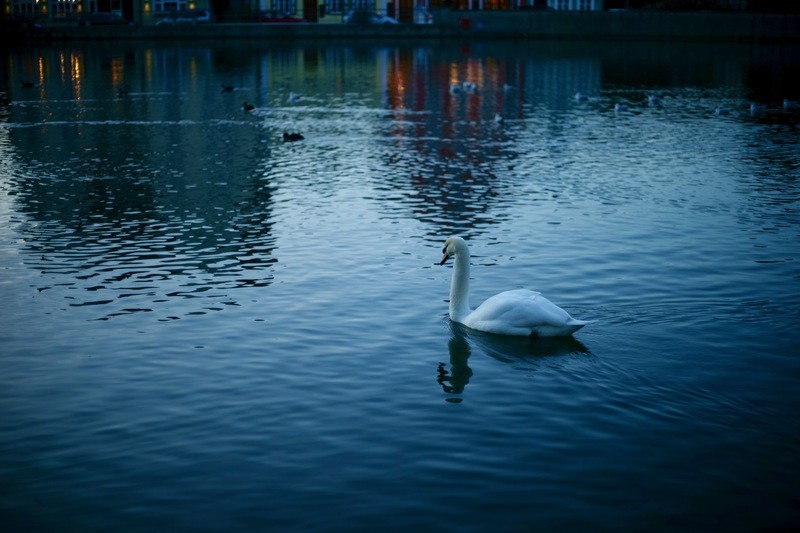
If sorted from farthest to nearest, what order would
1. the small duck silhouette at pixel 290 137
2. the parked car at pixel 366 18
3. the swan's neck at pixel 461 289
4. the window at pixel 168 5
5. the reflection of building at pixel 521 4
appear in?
the window at pixel 168 5 < the reflection of building at pixel 521 4 < the parked car at pixel 366 18 < the small duck silhouette at pixel 290 137 < the swan's neck at pixel 461 289

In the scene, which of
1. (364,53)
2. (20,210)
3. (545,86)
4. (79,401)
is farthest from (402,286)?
(364,53)

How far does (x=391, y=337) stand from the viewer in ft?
42.1

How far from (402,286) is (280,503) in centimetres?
698

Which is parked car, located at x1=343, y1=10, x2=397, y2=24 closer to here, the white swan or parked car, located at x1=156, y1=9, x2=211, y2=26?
parked car, located at x1=156, y1=9, x2=211, y2=26

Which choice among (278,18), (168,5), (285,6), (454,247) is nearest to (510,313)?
(454,247)

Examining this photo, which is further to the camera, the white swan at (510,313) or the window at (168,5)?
the window at (168,5)

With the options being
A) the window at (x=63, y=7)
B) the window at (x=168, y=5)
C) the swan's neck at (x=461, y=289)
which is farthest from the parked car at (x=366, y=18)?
the swan's neck at (x=461, y=289)

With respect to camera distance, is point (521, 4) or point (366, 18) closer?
point (366, 18)

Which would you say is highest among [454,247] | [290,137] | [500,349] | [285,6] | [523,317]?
[285,6]

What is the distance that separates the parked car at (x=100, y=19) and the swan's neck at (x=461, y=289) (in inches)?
3789

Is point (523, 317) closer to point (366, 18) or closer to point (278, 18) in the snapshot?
point (366, 18)

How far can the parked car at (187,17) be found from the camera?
100 meters

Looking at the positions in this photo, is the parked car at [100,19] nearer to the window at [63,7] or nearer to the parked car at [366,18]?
the window at [63,7]

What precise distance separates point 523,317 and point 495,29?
84601 millimetres
